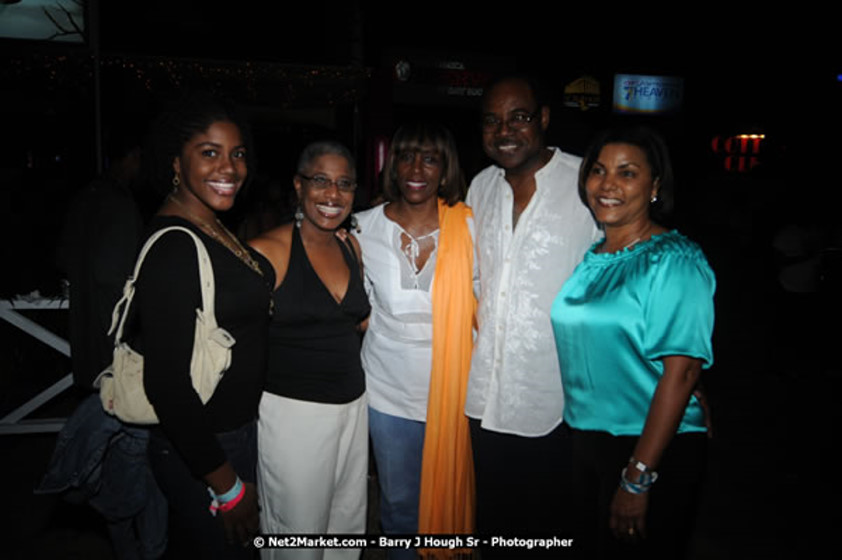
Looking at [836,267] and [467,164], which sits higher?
[467,164]

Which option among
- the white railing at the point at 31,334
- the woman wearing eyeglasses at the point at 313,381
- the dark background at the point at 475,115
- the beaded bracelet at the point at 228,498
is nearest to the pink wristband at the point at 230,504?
the beaded bracelet at the point at 228,498

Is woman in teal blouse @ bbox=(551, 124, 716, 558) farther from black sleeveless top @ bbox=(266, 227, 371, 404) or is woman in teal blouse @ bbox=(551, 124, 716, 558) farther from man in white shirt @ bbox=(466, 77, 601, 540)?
black sleeveless top @ bbox=(266, 227, 371, 404)

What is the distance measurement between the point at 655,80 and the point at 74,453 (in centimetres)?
1276

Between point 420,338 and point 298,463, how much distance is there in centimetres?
74

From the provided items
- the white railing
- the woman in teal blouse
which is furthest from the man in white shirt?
the white railing

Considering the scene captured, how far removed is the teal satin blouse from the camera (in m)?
1.60

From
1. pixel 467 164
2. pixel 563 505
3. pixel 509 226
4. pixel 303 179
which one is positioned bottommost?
pixel 563 505

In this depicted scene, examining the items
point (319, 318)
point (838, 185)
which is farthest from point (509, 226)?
point (838, 185)

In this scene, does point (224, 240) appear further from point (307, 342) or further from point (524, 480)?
point (524, 480)

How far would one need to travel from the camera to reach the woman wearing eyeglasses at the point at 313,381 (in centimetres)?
195

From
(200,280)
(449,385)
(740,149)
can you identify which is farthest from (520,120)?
(740,149)

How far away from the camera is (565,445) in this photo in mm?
2258

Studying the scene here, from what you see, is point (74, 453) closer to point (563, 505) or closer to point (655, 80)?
point (563, 505)

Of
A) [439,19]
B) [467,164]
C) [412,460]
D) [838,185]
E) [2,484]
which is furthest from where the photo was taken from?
[838,185]
